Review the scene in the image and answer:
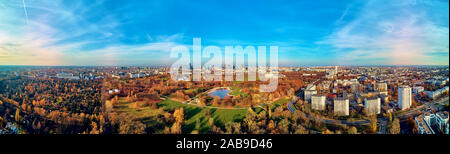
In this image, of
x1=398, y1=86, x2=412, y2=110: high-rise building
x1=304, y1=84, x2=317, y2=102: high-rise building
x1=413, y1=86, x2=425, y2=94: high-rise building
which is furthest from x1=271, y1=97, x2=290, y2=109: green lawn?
x1=413, y1=86, x2=425, y2=94: high-rise building

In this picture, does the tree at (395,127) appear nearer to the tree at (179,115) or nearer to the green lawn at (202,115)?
the green lawn at (202,115)

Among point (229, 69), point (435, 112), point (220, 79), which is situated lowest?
point (435, 112)

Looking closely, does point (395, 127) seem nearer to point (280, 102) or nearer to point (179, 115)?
point (280, 102)

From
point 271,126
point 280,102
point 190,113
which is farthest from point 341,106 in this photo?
point 190,113

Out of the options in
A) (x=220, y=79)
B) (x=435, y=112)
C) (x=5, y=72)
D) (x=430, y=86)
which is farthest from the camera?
(x=220, y=79)

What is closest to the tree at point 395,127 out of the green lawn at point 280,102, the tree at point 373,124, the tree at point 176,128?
the tree at point 373,124

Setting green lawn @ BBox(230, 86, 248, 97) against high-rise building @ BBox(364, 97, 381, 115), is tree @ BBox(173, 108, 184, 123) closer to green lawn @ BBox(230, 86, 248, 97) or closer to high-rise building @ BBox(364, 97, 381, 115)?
green lawn @ BBox(230, 86, 248, 97)
